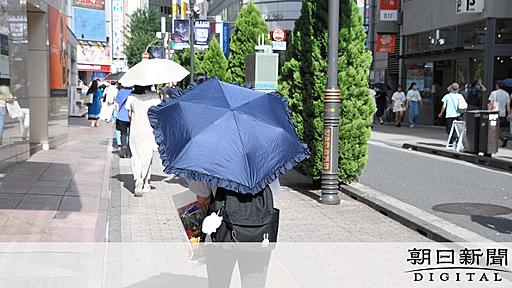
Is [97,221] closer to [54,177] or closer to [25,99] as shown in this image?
[54,177]

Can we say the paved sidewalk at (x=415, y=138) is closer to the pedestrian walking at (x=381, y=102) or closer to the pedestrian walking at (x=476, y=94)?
the pedestrian walking at (x=476, y=94)

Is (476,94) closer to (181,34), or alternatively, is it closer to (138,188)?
(181,34)

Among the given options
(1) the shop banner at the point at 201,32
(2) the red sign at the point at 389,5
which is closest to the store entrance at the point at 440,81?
(2) the red sign at the point at 389,5

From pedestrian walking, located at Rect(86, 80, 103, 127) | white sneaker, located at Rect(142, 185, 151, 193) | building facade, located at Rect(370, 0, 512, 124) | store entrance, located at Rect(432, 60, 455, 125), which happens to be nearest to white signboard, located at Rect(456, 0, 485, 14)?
building facade, located at Rect(370, 0, 512, 124)

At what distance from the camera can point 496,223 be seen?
325 inches

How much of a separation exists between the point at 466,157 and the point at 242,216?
12826 millimetres

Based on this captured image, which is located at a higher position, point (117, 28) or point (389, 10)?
point (117, 28)

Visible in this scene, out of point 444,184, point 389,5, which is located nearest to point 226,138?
point 444,184

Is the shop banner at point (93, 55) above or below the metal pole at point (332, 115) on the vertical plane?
above

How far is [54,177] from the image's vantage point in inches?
431

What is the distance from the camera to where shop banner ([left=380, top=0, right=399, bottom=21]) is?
32.7 m

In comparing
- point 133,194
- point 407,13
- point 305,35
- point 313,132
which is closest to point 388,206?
point 313,132

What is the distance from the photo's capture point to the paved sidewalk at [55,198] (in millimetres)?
7180

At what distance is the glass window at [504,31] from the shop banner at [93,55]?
53149 mm
